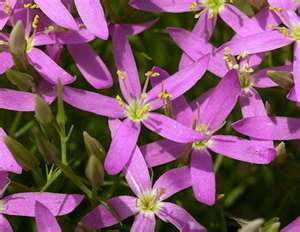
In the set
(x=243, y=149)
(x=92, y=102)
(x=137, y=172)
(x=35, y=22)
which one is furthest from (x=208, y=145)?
(x=35, y=22)

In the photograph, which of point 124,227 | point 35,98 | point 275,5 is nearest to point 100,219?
point 124,227

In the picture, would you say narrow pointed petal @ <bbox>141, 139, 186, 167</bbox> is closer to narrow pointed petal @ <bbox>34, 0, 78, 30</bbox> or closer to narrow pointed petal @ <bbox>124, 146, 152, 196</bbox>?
narrow pointed petal @ <bbox>124, 146, 152, 196</bbox>

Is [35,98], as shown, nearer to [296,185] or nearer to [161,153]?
[161,153]

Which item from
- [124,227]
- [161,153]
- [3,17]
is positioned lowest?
[124,227]

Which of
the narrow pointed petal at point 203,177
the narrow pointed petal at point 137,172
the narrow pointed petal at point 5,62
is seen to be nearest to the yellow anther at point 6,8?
the narrow pointed petal at point 5,62

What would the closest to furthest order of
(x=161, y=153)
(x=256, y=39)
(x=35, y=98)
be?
(x=35, y=98) → (x=161, y=153) → (x=256, y=39)
